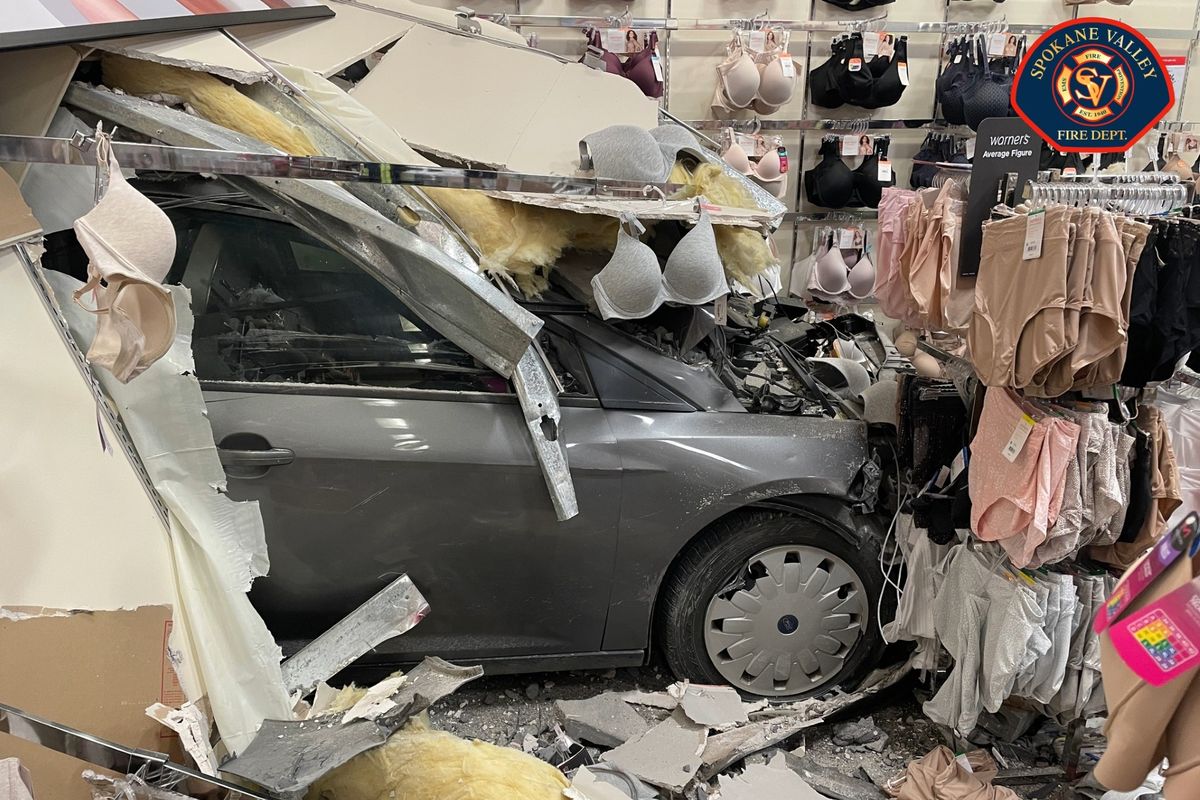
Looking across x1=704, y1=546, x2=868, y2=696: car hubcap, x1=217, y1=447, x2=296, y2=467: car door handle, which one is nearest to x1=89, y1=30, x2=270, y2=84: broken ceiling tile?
x1=217, y1=447, x2=296, y2=467: car door handle

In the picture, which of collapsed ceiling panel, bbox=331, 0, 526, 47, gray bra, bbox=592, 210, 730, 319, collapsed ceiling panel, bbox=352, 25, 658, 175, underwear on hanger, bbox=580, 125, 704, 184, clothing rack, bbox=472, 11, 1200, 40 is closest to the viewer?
gray bra, bbox=592, 210, 730, 319

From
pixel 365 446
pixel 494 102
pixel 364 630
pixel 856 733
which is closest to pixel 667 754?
pixel 856 733

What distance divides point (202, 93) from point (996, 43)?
183 inches

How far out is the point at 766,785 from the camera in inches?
87.7

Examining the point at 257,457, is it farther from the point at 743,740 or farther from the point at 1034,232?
the point at 1034,232

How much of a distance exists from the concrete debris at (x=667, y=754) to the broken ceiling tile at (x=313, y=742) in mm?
521

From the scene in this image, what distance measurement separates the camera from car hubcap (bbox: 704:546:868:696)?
241 centimetres

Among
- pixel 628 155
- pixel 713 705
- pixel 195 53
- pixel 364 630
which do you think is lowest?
pixel 713 705

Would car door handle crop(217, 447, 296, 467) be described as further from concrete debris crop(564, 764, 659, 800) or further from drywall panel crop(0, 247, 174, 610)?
concrete debris crop(564, 764, 659, 800)

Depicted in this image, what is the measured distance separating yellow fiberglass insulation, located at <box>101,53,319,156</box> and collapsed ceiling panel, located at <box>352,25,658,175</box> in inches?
17.1

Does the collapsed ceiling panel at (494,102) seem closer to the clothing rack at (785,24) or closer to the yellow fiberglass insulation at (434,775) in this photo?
the yellow fiberglass insulation at (434,775)

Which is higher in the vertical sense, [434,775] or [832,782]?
[434,775]

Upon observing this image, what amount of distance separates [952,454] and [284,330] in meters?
1.83

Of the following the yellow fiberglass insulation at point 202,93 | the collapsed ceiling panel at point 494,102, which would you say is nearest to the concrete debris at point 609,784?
the collapsed ceiling panel at point 494,102
